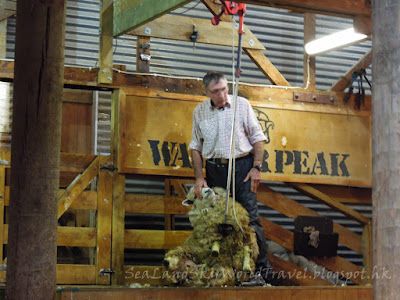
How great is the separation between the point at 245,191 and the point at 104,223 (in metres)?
1.89

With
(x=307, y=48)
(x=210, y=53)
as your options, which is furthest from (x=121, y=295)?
(x=210, y=53)

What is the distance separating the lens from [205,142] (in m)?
7.51

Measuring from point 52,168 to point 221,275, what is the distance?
93.6 inches

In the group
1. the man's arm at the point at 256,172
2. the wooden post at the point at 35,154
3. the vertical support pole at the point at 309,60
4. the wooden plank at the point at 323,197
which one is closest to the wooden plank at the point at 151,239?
the man's arm at the point at 256,172

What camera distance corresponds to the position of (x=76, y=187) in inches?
313

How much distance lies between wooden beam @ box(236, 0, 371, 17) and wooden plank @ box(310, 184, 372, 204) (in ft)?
8.69

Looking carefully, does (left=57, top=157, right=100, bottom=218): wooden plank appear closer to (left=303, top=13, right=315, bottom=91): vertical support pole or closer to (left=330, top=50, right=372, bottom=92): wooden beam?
(left=303, top=13, right=315, bottom=91): vertical support pole

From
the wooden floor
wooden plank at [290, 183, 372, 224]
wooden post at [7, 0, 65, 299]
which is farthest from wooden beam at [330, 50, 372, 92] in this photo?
wooden post at [7, 0, 65, 299]

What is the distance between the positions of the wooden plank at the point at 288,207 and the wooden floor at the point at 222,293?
2.17 metres

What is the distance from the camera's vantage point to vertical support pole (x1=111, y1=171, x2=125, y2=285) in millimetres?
7980

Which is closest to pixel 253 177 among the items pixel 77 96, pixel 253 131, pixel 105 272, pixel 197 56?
pixel 253 131

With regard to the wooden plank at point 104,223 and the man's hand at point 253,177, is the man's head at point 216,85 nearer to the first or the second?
the man's hand at point 253,177

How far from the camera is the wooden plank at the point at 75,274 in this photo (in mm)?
7762

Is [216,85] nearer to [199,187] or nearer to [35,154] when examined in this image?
[199,187]
